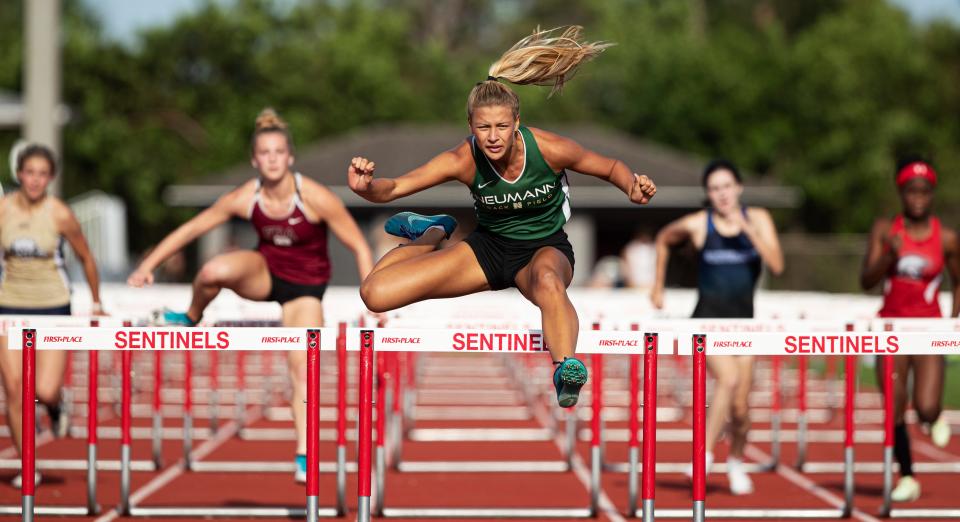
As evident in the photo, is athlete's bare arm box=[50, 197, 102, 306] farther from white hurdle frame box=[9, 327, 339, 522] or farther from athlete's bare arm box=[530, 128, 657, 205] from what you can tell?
athlete's bare arm box=[530, 128, 657, 205]

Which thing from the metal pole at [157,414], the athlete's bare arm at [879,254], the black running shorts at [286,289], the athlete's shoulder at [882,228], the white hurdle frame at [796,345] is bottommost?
the metal pole at [157,414]

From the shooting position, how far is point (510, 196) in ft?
21.1

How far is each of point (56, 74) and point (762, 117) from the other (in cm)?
3404

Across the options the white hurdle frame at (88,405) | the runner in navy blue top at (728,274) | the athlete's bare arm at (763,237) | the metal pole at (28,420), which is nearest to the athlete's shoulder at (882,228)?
the athlete's bare arm at (763,237)

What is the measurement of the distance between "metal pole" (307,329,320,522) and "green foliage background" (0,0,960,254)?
35.5 meters

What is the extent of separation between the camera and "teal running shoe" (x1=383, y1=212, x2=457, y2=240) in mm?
6801

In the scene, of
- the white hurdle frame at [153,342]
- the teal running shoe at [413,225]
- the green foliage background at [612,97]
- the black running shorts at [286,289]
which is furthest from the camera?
the green foliage background at [612,97]

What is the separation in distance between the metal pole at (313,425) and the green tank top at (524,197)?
1.04 meters

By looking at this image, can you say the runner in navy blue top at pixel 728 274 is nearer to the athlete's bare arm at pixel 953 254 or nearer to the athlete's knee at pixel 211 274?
the athlete's bare arm at pixel 953 254

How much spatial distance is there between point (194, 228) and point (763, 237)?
3571 millimetres

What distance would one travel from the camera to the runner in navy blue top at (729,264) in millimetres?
9070

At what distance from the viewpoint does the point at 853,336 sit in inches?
244

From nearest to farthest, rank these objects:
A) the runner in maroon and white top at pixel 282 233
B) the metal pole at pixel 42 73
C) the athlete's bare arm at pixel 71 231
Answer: the runner in maroon and white top at pixel 282 233 → the athlete's bare arm at pixel 71 231 → the metal pole at pixel 42 73

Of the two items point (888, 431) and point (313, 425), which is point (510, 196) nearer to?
point (313, 425)
